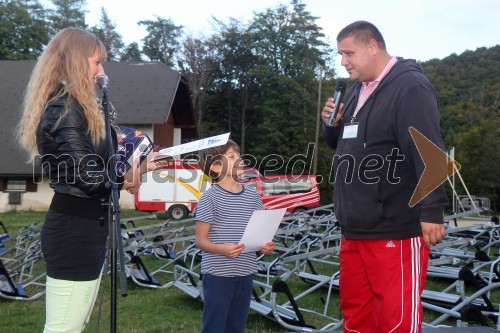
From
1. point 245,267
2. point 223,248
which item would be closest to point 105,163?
point 223,248

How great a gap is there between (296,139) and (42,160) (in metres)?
37.0

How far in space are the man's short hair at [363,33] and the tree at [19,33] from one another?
126 ft

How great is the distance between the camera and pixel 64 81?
8.04 ft

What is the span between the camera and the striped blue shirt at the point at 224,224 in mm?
3328

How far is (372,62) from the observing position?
2.95m

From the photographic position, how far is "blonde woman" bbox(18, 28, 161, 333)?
234 centimetres

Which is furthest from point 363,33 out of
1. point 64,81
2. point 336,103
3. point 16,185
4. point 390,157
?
point 16,185

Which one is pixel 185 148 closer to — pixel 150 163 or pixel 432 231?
Result: pixel 150 163

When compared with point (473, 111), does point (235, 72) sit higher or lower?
higher

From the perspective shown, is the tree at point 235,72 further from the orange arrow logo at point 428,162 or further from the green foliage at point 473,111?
the orange arrow logo at point 428,162

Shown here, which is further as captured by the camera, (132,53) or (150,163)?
(132,53)

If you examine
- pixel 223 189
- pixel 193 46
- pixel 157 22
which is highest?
pixel 157 22

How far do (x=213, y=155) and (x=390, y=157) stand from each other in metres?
1.15

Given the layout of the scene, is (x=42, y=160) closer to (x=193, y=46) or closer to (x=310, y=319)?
(x=310, y=319)
